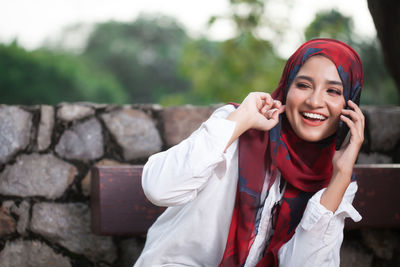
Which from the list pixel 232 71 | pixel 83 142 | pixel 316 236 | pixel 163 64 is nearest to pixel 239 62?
A: pixel 232 71

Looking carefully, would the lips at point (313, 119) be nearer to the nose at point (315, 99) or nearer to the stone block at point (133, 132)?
the nose at point (315, 99)

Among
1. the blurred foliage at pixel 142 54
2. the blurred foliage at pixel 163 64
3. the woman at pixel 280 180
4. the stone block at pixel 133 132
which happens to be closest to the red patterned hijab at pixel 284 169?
the woman at pixel 280 180

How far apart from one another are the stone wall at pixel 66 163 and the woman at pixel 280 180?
95cm

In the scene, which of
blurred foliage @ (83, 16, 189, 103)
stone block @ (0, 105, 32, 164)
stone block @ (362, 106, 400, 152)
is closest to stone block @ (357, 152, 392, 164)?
stone block @ (362, 106, 400, 152)

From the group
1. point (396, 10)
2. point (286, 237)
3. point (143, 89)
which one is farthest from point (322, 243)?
point (143, 89)

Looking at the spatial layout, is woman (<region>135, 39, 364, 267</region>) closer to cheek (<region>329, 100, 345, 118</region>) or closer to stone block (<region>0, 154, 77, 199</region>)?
cheek (<region>329, 100, 345, 118</region>)

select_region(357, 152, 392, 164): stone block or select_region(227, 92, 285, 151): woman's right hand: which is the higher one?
select_region(227, 92, 285, 151): woman's right hand

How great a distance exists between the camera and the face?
6.31 feet

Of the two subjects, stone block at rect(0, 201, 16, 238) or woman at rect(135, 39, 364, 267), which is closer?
woman at rect(135, 39, 364, 267)

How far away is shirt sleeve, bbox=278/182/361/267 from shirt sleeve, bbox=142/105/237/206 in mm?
402

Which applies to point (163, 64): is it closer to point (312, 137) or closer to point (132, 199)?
point (132, 199)

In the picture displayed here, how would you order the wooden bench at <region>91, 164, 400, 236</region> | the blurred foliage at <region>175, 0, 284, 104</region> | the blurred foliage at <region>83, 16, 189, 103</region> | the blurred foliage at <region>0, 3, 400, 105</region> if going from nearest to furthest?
the wooden bench at <region>91, 164, 400, 236</region> → the blurred foliage at <region>175, 0, 284, 104</region> → the blurred foliage at <region>0, 3, 400, 105</region> → the blurred foliage at <region>83, 16, 189, 103</region>

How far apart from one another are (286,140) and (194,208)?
472mm

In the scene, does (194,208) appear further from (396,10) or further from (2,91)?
(2,91)
